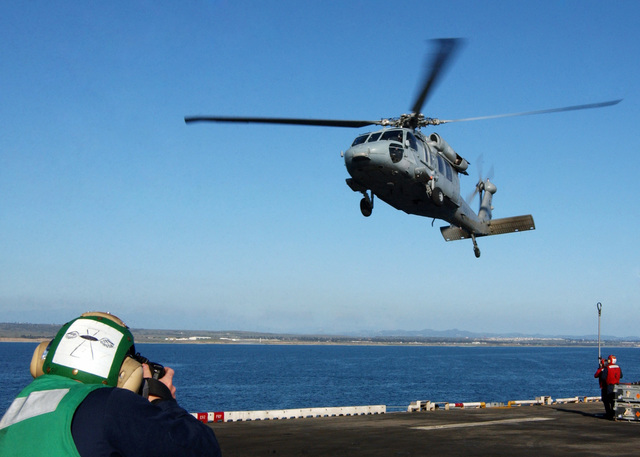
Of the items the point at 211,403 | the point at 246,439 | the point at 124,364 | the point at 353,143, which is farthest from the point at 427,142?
the point at 211,403

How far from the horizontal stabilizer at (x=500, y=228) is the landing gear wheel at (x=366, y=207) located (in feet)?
19.0

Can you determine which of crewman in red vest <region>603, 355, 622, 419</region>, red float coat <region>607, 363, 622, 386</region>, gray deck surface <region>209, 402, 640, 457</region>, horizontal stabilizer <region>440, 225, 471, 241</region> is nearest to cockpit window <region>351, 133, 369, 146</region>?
horizontal stabilizer <region>440, 225, 471, 241</region>

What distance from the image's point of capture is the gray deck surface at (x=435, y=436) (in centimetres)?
1552

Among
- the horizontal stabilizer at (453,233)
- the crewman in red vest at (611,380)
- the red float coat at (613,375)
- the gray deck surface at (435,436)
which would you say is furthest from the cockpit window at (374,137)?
the red float coat at (613,375)

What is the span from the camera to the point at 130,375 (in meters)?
2.73

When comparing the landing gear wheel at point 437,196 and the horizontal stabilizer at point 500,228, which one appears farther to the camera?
the horizontal stabilizer at point 500,228

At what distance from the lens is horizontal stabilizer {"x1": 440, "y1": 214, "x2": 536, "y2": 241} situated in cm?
2614

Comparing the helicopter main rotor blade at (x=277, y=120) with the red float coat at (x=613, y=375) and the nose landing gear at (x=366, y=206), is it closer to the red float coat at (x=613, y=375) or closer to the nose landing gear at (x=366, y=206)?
the nose landing gear at (x=366, y=206)

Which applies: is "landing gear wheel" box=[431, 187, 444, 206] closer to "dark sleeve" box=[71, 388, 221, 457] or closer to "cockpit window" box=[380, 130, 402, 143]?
"cockpit window" box=[380, 130, 402, 143]

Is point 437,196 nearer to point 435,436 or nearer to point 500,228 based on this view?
point 500,228

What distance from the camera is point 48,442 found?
234 cm

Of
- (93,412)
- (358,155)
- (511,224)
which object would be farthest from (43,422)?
(511,224)

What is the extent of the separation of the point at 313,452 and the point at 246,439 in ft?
8.74

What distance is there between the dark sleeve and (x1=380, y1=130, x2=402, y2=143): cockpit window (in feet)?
60.6
